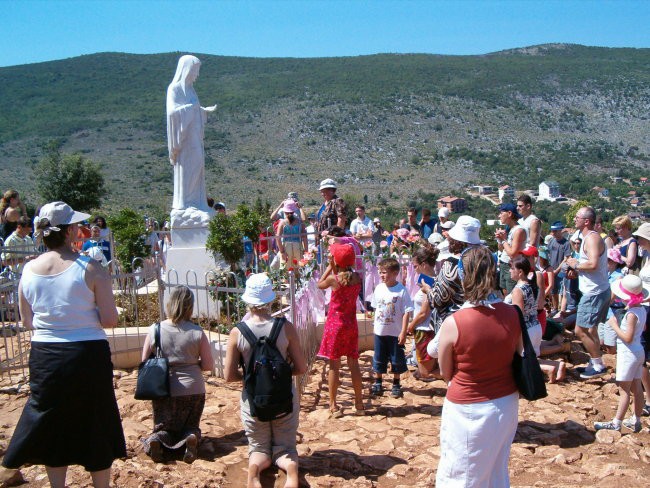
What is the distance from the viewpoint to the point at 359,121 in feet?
220

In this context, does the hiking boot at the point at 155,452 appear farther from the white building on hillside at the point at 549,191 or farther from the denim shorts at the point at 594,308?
the white building on hillside at the point at 549,191

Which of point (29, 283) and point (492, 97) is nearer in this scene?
point (29, 283)

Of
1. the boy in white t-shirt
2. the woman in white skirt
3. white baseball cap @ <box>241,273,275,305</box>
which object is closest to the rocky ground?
the boy in white t-shirt

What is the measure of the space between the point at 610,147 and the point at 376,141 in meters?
22.7

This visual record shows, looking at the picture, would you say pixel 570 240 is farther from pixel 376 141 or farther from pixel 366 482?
pixel 376 141

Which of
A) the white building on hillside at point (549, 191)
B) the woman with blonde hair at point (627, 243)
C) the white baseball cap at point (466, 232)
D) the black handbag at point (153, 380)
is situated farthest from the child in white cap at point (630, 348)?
the white building on hillside at point (549, 191)

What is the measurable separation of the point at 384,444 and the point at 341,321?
1.10 m

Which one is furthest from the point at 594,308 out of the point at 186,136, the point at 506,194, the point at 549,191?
the point at 506,194

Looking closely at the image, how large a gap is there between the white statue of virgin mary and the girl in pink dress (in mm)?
4130

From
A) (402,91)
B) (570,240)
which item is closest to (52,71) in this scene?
(402,91)

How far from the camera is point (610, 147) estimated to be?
60.1m

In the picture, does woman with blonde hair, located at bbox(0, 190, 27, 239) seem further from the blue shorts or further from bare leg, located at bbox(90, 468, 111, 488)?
bare leg, located at bbox(90, 468, 111, 488)

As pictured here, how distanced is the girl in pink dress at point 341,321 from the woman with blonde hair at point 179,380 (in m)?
1.19

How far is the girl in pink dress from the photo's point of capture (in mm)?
5340
